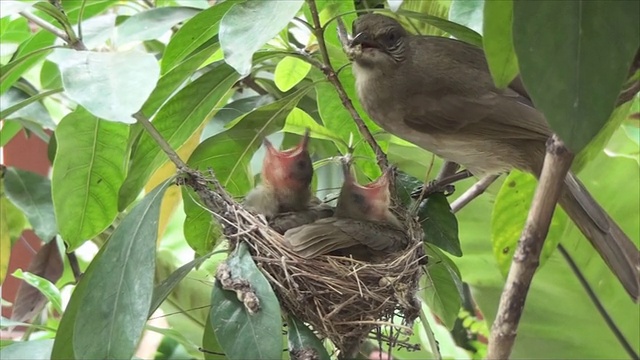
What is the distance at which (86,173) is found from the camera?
4.25 ft

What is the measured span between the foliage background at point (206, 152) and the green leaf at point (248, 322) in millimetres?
14

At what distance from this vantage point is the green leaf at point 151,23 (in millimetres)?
1362

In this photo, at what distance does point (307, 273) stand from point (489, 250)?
2.70ft

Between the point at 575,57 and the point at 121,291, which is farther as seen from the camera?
the point at 121,291

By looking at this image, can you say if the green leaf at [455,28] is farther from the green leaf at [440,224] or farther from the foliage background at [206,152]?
the green leaf at [440,224]

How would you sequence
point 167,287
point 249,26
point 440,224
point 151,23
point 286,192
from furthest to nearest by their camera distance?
point 286,192, point 151,23, point 440,224, point 167,287, point 249,26

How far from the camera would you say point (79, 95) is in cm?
84

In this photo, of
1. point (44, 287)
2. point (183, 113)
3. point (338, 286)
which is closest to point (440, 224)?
point (338, 286)

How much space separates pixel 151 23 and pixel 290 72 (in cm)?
27

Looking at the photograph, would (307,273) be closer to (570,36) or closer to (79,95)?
(79,95)

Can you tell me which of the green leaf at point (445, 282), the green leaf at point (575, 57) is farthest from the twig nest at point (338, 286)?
the green leaf at point (575, 57)

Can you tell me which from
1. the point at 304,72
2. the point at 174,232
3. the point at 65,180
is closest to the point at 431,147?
the point at 304,72

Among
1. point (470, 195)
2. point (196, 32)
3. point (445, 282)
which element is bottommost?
point (445, 282)

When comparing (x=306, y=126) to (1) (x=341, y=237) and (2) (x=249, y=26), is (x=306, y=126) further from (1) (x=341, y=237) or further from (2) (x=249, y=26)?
(2) (x=249, y=26)
